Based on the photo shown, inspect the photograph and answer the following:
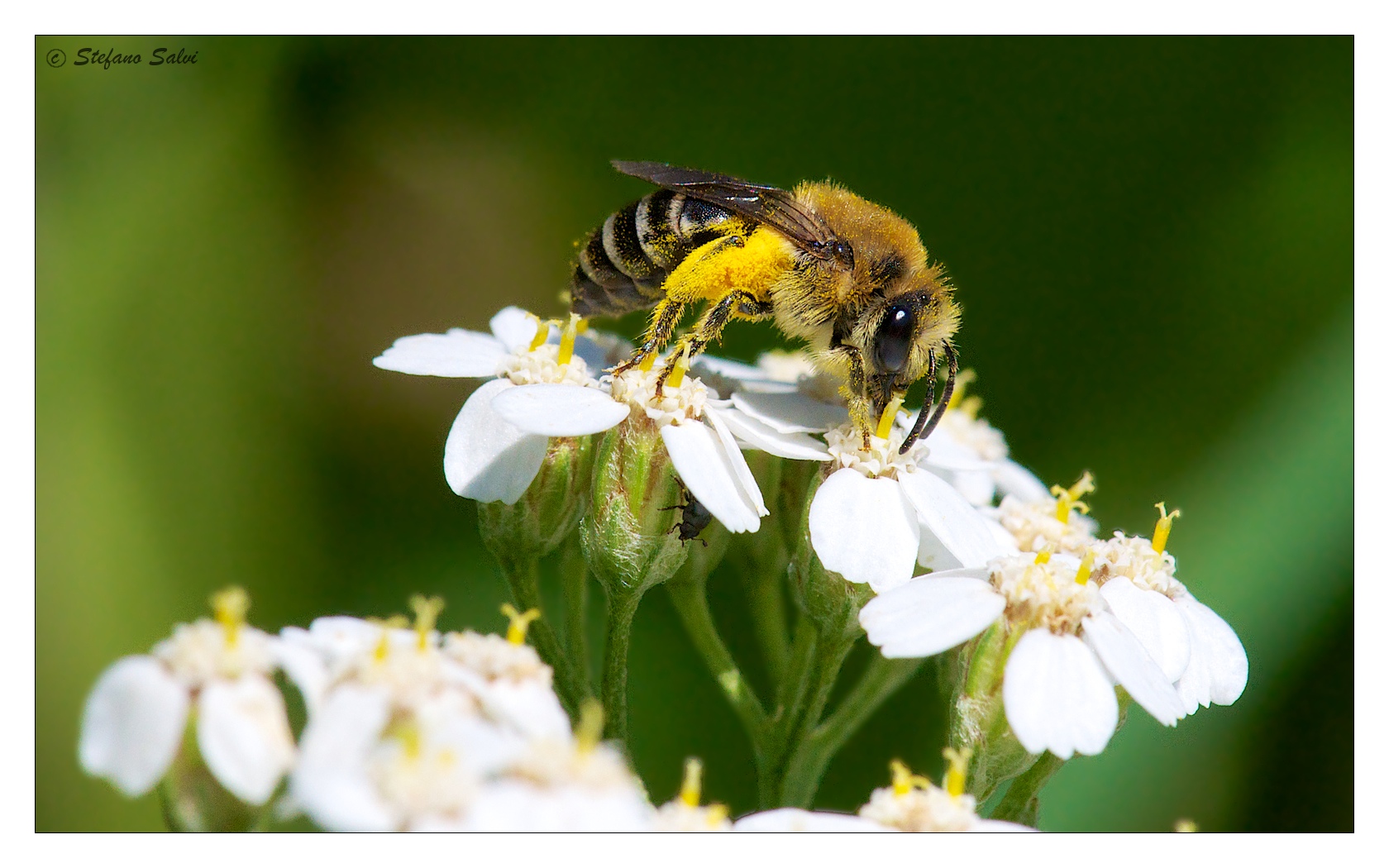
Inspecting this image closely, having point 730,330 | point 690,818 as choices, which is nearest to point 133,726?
point 690,818

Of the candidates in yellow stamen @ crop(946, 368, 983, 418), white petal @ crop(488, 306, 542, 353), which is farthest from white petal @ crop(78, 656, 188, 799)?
yellow stamen @ crop(946, 368, 983, 418)

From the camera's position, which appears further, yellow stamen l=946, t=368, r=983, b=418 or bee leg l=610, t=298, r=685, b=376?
yellow stamen l=946, t=368, r=983, b=418

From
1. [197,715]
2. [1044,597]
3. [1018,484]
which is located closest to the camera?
[197,715]

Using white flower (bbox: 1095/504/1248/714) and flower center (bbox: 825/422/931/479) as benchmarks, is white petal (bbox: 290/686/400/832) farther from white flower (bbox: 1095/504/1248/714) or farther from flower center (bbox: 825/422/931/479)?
white flower (bbox: 1095/504/1248/714)

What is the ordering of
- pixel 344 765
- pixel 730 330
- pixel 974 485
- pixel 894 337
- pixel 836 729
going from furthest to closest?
pixel 730 330 < pixel 974 485 < pixel 836 729 < pixel 894 337 < pixel 344 765

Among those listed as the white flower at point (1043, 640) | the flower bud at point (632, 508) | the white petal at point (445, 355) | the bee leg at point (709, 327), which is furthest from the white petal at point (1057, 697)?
the white petal at point (445, 355)

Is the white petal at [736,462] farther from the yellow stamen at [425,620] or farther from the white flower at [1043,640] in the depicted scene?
the yellow stamen at [425,620]

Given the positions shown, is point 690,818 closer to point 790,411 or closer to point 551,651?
point 551,651
